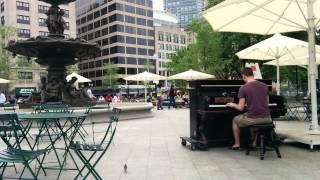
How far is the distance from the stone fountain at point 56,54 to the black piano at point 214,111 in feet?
31.0

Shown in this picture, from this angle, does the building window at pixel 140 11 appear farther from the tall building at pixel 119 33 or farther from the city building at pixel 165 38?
the city building at pixel 165 38

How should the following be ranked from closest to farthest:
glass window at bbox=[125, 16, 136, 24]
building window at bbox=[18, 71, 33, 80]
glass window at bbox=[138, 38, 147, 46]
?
building window at bbox=[18, 71, 33, 80] → glass window at bbox=[125, 16, 136, 24] → glass window at bbox=[138, 38, 147, 46]

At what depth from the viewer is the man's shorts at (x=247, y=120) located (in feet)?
29.0

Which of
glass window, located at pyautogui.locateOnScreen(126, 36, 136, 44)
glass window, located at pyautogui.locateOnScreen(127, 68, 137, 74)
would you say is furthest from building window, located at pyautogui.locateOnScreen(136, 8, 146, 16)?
glass window, located at pyautogui.locateOnScreen(127, 68, 137, 74)

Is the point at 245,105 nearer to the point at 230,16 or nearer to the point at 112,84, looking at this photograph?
the point at 230,16

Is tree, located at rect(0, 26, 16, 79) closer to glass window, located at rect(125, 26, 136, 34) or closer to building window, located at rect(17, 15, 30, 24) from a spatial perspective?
building window, located at rect(17, 15, 30, 24)

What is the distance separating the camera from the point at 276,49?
62.2 ft

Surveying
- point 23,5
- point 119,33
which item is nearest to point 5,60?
point 23,5

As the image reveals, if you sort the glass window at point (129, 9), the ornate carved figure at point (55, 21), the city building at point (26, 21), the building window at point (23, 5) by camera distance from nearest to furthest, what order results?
the ornate carved figure at point (55, 21), the city building at point (26, 21), the building window at point (23, 5), the glass window at point (129, 9)

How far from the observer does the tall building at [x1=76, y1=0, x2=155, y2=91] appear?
12362 centimetres

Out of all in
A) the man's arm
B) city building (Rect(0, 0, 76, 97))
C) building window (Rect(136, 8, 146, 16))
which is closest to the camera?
the man's arm

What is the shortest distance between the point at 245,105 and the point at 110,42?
117m

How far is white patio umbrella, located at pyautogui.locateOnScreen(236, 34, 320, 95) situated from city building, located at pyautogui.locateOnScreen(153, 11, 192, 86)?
11668 centimetres

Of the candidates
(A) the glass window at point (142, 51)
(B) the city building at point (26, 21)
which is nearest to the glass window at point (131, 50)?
(A) the glass window at point (142, 51)
